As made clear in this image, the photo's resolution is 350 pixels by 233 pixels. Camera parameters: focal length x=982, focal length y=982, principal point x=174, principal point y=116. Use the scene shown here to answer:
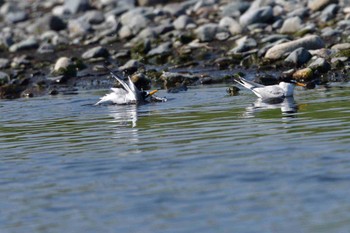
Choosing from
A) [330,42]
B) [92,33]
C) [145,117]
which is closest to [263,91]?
[145,117]

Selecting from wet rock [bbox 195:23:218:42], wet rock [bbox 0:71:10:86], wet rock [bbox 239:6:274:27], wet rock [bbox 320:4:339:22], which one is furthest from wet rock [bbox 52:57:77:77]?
wet rock [bbox 320:4:339:22]

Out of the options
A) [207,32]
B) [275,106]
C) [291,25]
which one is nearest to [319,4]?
[291,25]

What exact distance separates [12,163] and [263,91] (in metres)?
6.83

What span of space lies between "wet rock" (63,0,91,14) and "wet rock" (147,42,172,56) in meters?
13.1

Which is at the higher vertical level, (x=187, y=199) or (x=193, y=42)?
(x=193, y=42)

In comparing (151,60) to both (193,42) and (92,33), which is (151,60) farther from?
(92,33)

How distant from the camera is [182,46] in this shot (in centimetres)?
2634

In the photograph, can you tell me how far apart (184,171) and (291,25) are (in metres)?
16.2

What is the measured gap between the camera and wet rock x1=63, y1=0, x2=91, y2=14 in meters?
39.2

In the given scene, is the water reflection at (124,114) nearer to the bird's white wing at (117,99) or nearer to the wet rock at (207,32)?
the bird's white wing at (117,99)

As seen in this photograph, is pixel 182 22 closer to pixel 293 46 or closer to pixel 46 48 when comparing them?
pixel 46 48

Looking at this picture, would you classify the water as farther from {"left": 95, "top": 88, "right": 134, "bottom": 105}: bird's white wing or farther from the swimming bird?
{"left": 95, "top": 88, "right": 134, "bottom": 105}: bird's white wing

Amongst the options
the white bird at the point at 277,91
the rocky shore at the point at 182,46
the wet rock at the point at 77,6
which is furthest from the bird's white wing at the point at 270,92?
the wet rock at the point at 77,6

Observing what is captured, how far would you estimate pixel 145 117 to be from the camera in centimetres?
1619
